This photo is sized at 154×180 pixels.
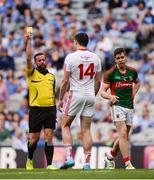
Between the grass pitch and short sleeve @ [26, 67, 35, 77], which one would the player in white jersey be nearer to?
the grass pitch

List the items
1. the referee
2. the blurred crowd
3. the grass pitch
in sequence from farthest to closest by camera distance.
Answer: the blurred crowd
the referee
the grass pitch

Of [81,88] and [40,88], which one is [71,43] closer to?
[40,88]

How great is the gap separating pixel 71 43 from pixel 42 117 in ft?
38.8

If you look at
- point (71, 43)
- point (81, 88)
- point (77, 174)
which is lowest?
point (77, 174)

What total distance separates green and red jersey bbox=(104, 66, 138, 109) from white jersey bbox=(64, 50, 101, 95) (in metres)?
0.66

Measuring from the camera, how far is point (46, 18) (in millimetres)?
32281

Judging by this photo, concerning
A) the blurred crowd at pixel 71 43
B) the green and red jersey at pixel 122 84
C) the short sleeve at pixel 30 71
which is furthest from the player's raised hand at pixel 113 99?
the blurred crowd at pixel 71 43

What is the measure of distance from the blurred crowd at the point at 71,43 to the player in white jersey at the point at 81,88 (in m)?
8.12

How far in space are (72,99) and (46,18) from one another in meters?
14.7

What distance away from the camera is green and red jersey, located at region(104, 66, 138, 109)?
60.4 ft

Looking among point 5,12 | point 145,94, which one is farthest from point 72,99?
point 5,12

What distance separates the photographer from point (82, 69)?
1764 centimetres

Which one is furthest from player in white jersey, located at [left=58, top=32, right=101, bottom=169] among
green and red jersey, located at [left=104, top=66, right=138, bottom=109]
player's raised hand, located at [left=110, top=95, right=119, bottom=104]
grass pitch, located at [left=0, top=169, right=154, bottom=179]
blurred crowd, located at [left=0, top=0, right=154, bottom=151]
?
blurred crowd, located at [left=0, top=0, right=154, bottom=151]

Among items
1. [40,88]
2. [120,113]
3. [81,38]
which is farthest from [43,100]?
[81,38]
